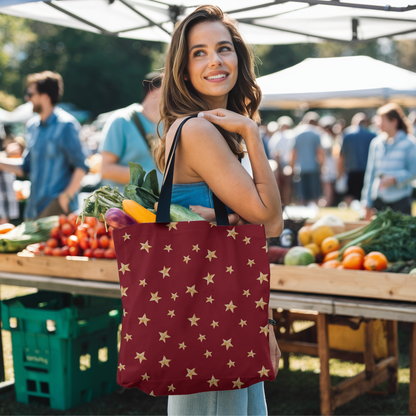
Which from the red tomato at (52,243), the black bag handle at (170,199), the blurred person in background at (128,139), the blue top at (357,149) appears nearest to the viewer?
the black bag handle at (170,199)

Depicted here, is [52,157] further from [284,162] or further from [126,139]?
[284,162]

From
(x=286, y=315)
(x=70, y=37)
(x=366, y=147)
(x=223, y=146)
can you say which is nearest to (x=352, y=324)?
(x=286, y=315)

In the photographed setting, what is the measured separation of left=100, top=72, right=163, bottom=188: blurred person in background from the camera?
3.87 meters

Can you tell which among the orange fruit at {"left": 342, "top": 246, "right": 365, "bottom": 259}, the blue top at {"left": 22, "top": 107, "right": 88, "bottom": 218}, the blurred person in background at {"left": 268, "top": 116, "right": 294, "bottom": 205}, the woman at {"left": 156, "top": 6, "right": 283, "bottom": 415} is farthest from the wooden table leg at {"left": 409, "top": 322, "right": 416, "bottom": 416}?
the blurred person in background at {"left": 268, "top": 116, "right": 294, "bottom": 205}

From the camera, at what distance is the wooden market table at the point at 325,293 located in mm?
2734

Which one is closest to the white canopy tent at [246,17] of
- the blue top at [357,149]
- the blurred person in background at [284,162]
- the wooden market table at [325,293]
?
the wooden market table at [325,293]

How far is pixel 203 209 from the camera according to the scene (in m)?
1.57

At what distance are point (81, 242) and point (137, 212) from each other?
201 centimetres

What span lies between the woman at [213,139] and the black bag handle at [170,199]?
0.02 meters

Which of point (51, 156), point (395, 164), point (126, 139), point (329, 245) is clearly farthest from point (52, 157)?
point (395, 164)

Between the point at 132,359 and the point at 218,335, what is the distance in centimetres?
25

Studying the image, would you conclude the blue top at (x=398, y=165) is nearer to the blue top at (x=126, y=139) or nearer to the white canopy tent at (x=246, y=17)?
the white canopy tent at (x=246, y=17)

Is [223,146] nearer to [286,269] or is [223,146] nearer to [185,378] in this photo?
[185,378]

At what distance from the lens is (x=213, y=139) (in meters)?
1.49
